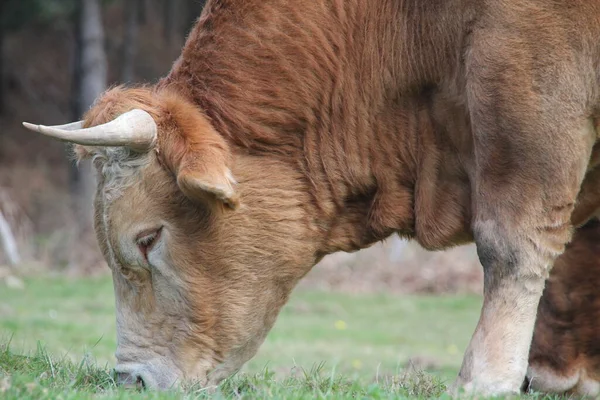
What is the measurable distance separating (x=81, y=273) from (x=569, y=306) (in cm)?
1279

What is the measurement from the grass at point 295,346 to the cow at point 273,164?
17.4 inches

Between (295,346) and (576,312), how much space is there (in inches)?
207

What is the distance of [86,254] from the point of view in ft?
61.2

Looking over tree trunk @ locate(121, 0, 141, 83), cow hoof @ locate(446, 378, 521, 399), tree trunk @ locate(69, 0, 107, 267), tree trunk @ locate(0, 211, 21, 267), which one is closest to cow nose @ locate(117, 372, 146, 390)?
cow hoof @ locate(446, 378, 521, 399)

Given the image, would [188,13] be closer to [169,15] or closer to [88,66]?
[169,15]

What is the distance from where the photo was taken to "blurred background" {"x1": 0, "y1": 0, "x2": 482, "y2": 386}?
12.5 m

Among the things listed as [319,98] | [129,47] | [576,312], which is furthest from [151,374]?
[129,47]

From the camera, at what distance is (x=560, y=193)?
199 inches

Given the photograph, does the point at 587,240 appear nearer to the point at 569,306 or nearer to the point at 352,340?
the point at 569,306

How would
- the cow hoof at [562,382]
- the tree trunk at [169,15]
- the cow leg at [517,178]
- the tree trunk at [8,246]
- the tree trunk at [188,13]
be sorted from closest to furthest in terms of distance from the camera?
the cow leg at [517,178] < the cow hoof at [562,382] < the tree trunk at [8,246] < the tree trunk at [188,13] < the tree trunk at [169,15]

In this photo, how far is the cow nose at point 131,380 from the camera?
214 inches

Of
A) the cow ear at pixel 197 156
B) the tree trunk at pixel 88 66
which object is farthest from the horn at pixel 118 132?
the tree trunk at pixel 88 66

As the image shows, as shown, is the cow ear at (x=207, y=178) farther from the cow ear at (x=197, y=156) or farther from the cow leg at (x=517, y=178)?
the cow leg at (x=517, y=178)

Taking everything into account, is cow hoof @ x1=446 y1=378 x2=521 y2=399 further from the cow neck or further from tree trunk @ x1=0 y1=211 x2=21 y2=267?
tree trunk @ x1=0 y1=211 x2=21 y2=267
